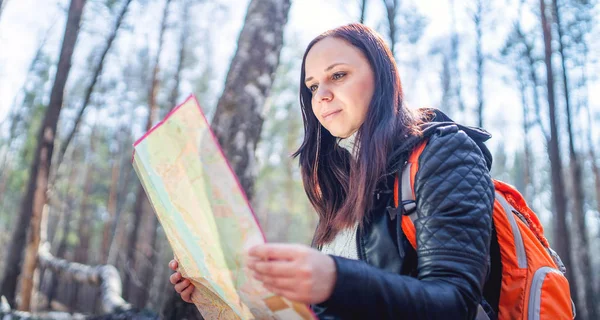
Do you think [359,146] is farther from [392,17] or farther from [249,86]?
[392,17]

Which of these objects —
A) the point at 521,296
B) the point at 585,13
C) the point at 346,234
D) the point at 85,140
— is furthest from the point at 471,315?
the point at 85,140

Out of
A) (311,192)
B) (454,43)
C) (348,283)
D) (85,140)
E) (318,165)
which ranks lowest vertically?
(348,283)

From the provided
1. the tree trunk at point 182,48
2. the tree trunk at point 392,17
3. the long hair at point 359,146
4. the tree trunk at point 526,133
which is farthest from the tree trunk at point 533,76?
the long hair at point 359,146

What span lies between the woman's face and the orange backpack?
0.90 ft

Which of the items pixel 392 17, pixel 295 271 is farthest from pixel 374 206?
pixel 392 17

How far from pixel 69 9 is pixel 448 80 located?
13.6m

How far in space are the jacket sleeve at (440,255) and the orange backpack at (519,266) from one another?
1.9 inches

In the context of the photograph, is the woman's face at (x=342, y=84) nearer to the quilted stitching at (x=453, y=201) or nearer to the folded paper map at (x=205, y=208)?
the quilted stitching at (x=453, y=201)

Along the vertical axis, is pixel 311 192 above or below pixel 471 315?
→ above

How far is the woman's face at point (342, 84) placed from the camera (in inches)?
51.9

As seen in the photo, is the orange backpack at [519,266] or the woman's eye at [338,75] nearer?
the orange backpack at [519,266]

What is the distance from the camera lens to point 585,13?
12.8 meters

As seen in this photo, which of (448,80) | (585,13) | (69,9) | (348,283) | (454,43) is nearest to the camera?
(348,283)

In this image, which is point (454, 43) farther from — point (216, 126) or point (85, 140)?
point (85, 140)
